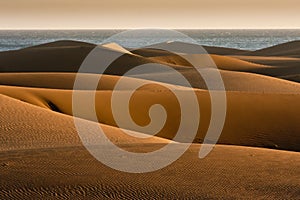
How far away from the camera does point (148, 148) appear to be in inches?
376

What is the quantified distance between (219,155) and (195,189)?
2.32 metres

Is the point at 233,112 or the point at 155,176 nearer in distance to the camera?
the point at 155,176

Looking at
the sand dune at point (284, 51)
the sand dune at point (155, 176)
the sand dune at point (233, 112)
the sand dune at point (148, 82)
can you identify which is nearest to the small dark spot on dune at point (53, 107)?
the sand dune at point (233, 112)

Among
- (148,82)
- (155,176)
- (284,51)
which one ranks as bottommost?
(284,51)

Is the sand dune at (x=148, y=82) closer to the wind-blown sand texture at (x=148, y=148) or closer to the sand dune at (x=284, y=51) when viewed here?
the wind-blown sand texture at (x=148, y=148)

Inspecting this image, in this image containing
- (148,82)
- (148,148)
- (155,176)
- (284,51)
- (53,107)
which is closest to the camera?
(155,176)

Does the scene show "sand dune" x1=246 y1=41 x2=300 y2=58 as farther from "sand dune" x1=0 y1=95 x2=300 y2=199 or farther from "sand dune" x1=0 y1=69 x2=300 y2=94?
"sand dune" x1=0 y1=95 x2=300 y2=199

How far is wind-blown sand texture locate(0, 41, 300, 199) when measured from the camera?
6.64 m

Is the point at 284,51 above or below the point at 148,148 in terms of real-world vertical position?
below

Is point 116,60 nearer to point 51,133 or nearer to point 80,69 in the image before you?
point 80,69

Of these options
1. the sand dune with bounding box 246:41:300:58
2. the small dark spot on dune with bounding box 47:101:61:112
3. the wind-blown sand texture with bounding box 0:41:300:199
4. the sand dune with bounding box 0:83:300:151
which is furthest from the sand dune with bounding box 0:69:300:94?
the sand dune with bounding box 246:41:300:58

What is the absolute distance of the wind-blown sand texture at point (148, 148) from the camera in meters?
6.64

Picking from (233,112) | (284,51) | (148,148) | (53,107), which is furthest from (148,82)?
(284,51)

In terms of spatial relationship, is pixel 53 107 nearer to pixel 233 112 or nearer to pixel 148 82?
pixel 233 112
